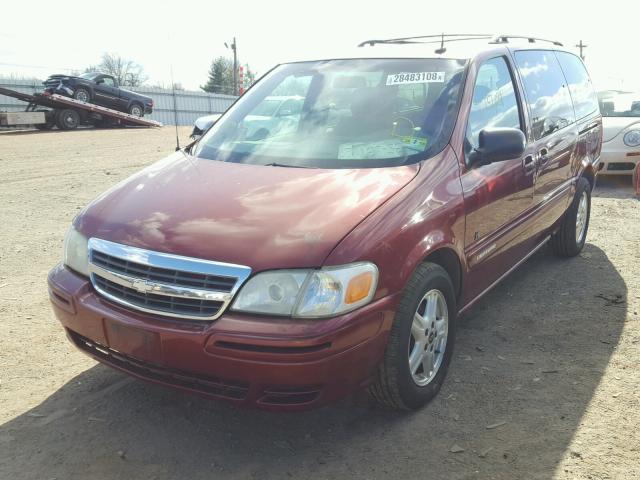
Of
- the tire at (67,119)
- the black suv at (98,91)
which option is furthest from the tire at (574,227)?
the black suv at (98,91)

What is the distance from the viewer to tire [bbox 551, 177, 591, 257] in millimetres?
5352

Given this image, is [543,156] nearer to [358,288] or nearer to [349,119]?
[349,119]

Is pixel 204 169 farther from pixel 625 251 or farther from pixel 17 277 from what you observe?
pixel 625 251

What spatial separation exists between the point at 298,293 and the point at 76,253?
1217 mm

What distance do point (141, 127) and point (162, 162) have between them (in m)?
21.5

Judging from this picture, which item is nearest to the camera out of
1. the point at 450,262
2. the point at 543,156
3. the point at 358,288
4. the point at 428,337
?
the point at 358,288

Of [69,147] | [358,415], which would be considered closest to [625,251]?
[358,415]

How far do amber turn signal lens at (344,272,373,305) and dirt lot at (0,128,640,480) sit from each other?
763mm

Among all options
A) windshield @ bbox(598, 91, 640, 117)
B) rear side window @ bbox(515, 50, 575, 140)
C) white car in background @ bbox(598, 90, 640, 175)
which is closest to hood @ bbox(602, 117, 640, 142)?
white car in background @ bbox(598, 90, 640, 175)

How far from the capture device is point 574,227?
543cm

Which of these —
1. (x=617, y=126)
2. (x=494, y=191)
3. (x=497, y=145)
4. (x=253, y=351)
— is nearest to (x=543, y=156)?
(x=494, y=191)

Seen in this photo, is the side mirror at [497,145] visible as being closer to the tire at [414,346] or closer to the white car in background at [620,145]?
the tire at [414,346]

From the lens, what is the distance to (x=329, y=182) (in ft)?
9.59

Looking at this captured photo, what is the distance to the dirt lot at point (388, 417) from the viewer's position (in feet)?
8.66
